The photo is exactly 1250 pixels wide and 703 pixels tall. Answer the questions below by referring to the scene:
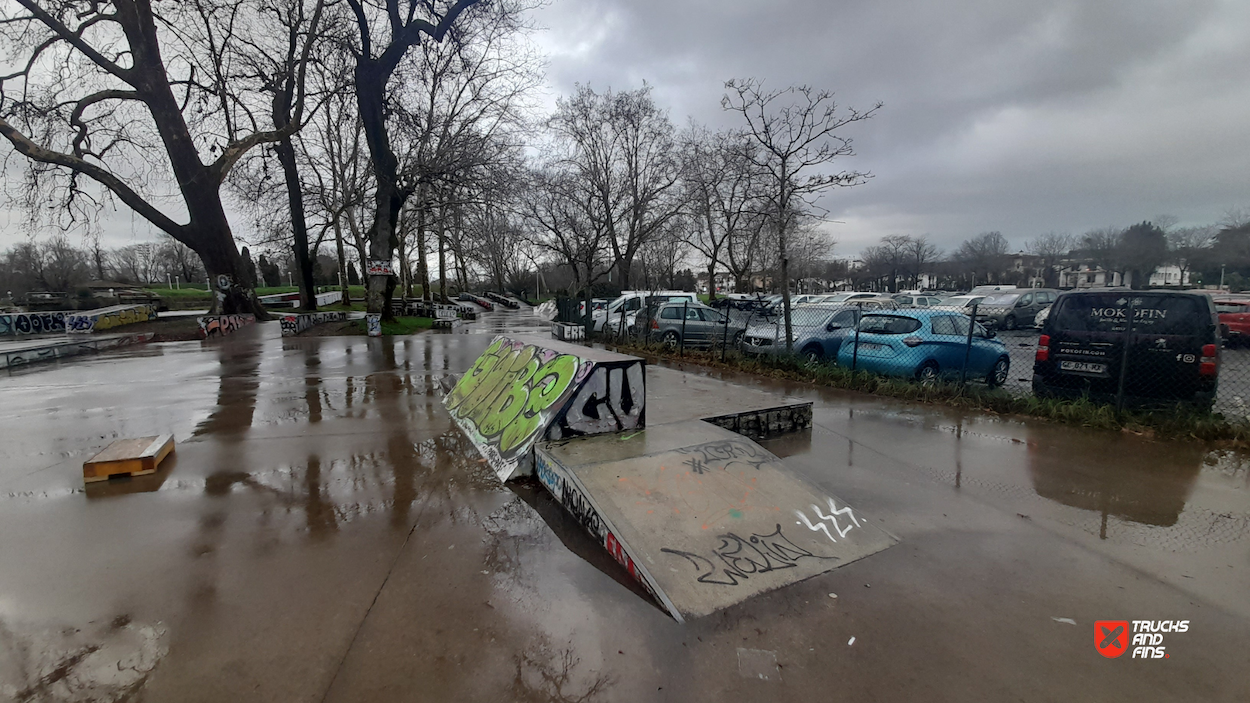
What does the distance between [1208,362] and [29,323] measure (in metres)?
33.5

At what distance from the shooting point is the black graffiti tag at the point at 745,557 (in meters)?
3.09

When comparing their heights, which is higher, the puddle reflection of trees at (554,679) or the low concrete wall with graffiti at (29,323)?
the low concrete wall with graffiti at (29,323)

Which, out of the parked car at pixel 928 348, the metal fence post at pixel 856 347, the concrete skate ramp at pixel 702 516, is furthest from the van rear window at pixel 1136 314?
the concrete skate ramp at pixel 702 516

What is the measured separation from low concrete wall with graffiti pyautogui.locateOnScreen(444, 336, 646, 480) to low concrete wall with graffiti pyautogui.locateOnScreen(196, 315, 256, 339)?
17537 millimetres

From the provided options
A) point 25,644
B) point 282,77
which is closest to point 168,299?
point 282,77

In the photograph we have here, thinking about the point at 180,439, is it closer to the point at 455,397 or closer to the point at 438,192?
the point at 455,397

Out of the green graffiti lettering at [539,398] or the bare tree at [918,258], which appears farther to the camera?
the bare tree at [918,258]

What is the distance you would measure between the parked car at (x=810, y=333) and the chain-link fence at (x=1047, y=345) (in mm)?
23

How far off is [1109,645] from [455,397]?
23.6ft

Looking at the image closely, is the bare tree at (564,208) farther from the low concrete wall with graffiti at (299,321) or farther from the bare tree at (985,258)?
the bare tree at (985,258)

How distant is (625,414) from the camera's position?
525cm

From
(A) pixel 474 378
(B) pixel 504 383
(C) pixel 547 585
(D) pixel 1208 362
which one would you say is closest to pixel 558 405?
(B) pixel 504 383

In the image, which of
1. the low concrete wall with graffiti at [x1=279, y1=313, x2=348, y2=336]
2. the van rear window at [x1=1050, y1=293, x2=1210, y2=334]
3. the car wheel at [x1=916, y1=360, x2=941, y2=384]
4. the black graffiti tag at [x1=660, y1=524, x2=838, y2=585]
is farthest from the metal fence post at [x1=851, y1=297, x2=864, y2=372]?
the low concrete wall with graffiti at [x1=279, y1=313, x2=348, y2=336]

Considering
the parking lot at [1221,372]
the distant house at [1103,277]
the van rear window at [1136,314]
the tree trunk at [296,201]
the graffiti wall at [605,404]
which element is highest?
the tree trunk at [296,201]
